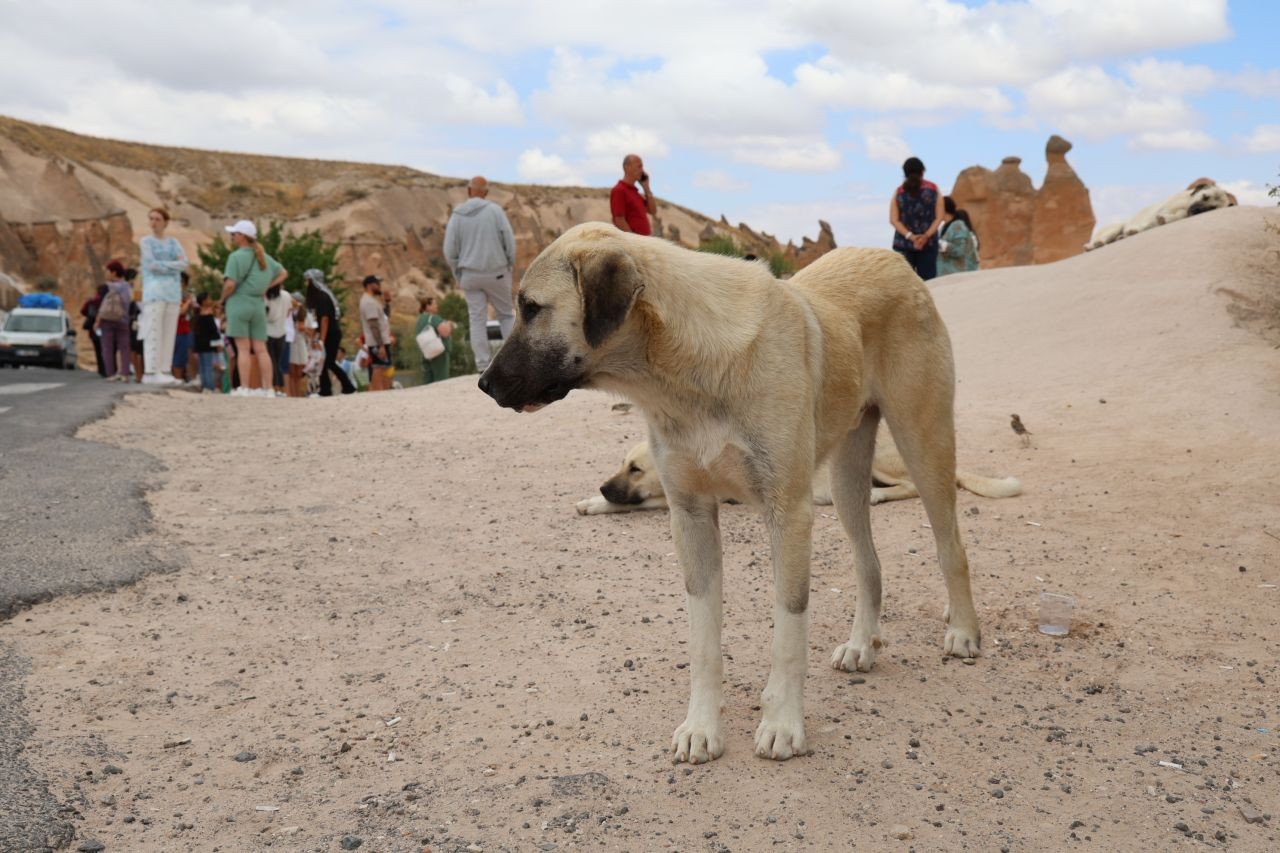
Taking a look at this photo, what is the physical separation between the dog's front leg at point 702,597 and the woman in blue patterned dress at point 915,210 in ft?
29.9

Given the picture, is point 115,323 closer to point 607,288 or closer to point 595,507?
point 595,507

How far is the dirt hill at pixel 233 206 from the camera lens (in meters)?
57.2

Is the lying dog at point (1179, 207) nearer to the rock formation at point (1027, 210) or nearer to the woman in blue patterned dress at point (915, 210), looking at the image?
the woman in blue patterned dress at point (915, 210)

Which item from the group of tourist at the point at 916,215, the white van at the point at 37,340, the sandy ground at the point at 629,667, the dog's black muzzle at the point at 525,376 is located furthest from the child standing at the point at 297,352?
the white van at the point at 37,340

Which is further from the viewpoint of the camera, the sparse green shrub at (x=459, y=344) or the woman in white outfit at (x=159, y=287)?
the sparse green shrub at (x=459, y=344)

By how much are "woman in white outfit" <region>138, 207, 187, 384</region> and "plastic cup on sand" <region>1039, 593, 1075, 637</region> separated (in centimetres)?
1114

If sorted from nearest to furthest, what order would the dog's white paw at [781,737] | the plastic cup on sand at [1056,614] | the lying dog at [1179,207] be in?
the dog's white paw at [781,737], the plastic cup on sand at [1056,614], the lying dog at [1179,207]

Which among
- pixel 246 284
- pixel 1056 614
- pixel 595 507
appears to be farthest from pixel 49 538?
pixel 246 284

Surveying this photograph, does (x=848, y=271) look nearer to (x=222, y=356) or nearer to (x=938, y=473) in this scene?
(x=938, y=473)

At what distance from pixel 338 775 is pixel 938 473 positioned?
2587mm

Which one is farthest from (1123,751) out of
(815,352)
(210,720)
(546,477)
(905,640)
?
(546,477)

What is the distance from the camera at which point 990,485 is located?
690cm

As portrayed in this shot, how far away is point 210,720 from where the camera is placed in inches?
154

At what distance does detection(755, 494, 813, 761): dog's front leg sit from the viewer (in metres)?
3.44
